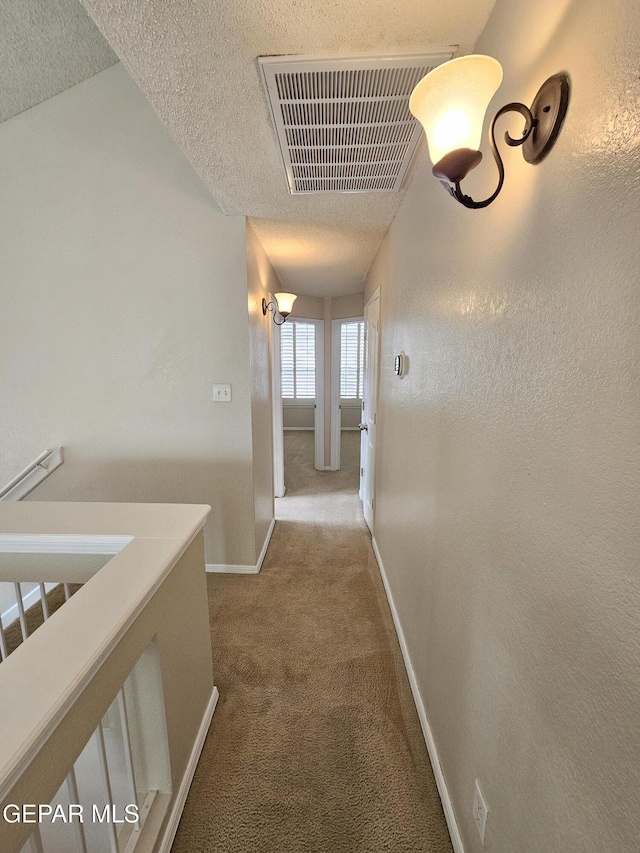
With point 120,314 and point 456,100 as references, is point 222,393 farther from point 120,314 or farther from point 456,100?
point 456,100

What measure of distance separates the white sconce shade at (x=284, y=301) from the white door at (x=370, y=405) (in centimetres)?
70

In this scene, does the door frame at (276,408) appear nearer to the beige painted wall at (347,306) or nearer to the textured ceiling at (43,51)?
the beige painted wall at (347,306)

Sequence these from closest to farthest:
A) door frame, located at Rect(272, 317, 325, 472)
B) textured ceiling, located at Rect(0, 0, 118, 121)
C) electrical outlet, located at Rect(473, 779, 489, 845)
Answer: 1. electrical outlet, located at Rect(473, 779, 489, 845)
2. textured ceiling, located at Rect(0, 0, 118, 121)
3. door frame, located at Rect(272, 317, 325, 472)

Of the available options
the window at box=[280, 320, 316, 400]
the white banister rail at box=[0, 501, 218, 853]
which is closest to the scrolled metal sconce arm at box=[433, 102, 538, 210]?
the white banister rail at box=[0, 501, 218, 853]

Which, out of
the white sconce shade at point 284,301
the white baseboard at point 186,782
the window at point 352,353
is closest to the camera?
the white baseboard at point 186,782

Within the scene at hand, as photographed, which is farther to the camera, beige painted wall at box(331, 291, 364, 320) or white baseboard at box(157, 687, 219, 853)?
beige painted wall at box(331, 291, 364, 320)

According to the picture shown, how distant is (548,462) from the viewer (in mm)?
649

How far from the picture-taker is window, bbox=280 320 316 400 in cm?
638

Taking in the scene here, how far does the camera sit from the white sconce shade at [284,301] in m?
3.00

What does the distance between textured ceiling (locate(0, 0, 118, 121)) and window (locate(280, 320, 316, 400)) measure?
4128mm

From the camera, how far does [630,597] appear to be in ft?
1.54

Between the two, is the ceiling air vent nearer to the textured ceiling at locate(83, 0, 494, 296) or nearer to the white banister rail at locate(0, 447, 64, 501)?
the textured ceiling at locate(83, 0, 494, 296)

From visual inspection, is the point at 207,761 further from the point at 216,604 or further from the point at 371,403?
the point at 371,403


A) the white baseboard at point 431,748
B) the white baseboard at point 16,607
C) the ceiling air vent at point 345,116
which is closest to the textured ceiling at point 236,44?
the ceiling air vent at point 345,116
